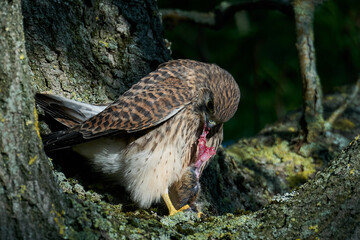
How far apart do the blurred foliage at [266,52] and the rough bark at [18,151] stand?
396 centimetres

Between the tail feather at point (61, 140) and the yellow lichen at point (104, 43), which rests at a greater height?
the yellow lichen at point (104, 43)

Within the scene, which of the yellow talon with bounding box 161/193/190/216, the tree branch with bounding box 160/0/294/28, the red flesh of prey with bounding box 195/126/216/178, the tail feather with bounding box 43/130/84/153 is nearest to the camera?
the tail feather with bounding box 43/130/84/153

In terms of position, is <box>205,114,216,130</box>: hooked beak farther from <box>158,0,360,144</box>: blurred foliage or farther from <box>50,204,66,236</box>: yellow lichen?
<box>158,0,360,144</box>: blurred foliage

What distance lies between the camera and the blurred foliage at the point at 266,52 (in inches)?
236

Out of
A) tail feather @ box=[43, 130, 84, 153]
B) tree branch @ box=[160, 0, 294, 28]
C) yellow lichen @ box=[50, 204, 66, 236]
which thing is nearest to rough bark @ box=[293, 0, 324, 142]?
tree branch @ box=[160, 0, 294, 28]

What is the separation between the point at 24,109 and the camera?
1912mm

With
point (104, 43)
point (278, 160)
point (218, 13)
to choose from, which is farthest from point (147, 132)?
point (218, 13)

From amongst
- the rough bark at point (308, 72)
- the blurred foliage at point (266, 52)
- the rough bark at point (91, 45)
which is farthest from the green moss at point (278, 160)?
the blurred foliage at point (266, 52)

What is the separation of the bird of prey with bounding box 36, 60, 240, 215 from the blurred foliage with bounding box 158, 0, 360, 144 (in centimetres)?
236

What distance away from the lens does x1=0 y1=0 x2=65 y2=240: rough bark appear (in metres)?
1.84

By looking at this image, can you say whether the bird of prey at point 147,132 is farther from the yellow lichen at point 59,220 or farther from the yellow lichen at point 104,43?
the yellow lichen at point 59,220

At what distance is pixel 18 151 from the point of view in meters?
1.88

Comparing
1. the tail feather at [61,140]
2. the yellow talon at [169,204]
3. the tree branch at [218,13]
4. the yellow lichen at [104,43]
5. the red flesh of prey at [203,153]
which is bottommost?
the yellow talon at [169,204]

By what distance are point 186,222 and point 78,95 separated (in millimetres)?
1148
